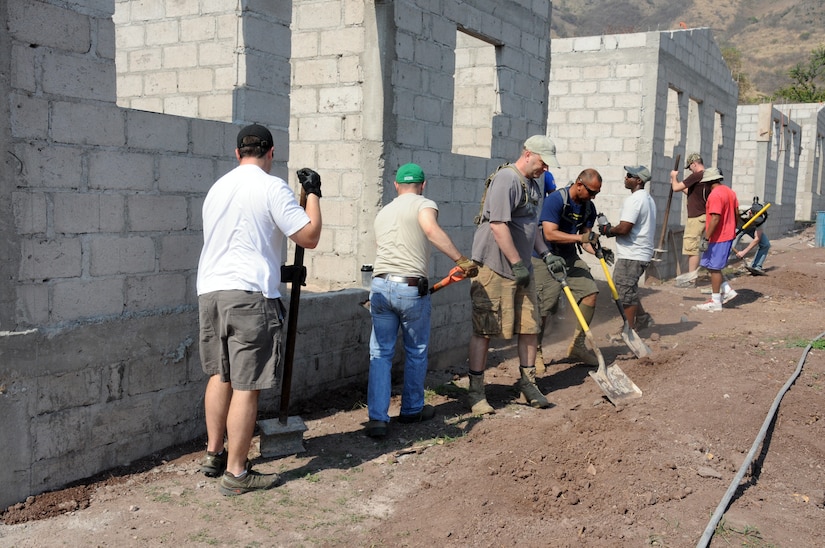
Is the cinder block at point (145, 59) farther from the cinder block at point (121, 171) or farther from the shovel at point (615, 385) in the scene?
the shovel at point (615, 385)

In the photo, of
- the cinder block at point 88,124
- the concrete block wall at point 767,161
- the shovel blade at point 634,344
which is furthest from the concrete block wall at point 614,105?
the concrete block wall at point 767,161

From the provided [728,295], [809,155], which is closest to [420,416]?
[728,295]

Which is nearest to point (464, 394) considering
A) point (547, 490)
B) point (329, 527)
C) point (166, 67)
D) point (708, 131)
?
point (547, 490)

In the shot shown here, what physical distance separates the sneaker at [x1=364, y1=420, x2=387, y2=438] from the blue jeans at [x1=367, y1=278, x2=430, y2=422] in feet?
0.12

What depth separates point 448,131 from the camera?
7.38m

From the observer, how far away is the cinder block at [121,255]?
14.0 feet

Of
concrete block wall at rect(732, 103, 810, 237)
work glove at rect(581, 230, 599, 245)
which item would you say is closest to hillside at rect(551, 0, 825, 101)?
concrete block wall at rect(732, 103, 810, 237)

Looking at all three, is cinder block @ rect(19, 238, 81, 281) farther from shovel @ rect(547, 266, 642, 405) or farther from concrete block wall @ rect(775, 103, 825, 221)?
concrete block wall @ rect(775, 103, 825, 221)

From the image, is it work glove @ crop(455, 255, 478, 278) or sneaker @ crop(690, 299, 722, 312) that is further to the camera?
sneaker @ crop(690, 299, 722, 312)

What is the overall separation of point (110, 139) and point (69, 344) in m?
1.16

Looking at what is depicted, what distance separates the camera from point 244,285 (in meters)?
3.99

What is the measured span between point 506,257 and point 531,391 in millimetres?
1129

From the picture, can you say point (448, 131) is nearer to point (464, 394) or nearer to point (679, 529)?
point (464, 394)

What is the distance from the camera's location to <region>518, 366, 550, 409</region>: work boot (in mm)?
5980
